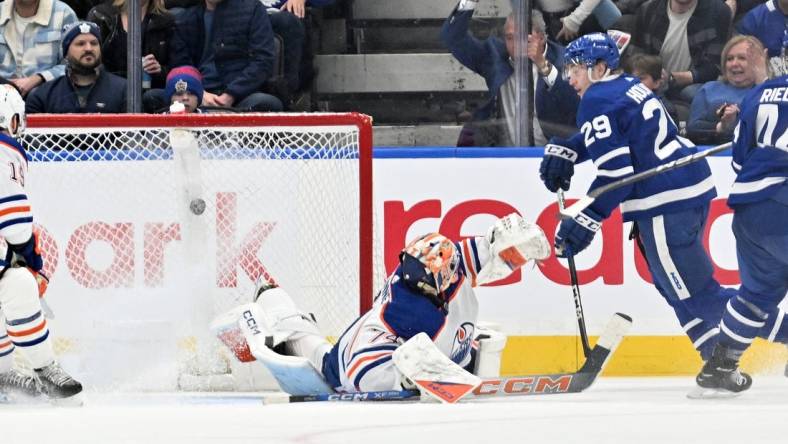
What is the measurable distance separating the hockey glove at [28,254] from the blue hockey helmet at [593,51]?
78.4 inches

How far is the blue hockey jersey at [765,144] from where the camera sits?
198 inches

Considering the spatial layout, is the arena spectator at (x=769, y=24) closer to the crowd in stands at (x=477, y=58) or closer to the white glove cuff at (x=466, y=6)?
the crowd in stands at (x=477, y=58)

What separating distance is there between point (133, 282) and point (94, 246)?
0.68 ft

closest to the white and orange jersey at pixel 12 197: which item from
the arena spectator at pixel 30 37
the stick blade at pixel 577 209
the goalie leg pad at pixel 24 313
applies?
the goalie leg pad at pixel 24 313

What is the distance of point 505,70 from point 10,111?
2.07m

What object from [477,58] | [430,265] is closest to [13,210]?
[430,265]

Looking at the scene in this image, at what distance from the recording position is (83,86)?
616 cm

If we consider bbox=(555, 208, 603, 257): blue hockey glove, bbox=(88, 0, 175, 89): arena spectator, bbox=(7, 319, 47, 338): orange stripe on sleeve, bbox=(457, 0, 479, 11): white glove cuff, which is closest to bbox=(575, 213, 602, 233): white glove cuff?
bbox=(555, 208, 603, 257): blue hockey glove

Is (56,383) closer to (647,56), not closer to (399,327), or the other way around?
(399,327)

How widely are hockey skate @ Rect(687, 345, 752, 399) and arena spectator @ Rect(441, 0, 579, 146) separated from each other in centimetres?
138

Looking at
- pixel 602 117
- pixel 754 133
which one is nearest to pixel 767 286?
pixel 754 133

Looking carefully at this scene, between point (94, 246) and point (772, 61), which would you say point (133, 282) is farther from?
point (772, 61)

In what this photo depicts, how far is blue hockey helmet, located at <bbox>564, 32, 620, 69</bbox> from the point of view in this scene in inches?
221

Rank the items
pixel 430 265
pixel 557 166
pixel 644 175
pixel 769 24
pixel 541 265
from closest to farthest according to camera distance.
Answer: pixel 430 265
pixel 644 175
pixel 557 166
pixel 769 24
pixel 541 265
